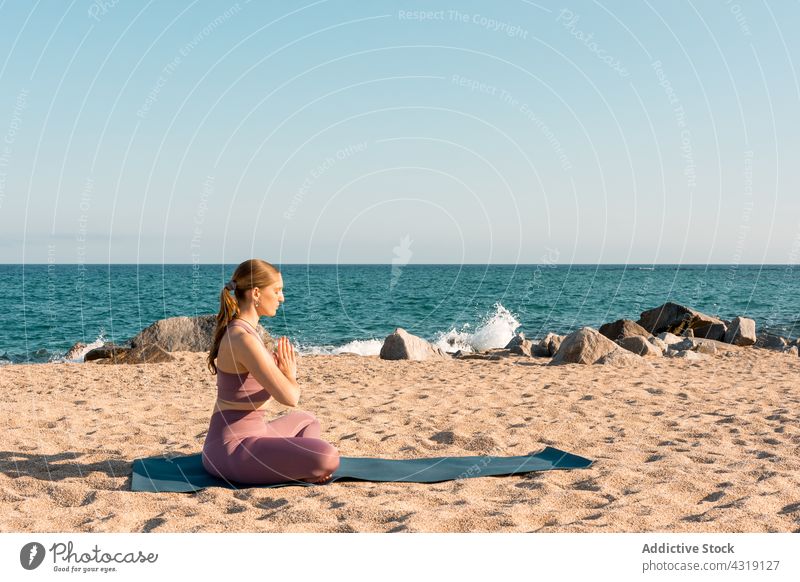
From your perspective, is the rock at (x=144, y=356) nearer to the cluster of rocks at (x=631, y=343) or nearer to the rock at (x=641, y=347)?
the cluster of rocks at (x=631, y=343)

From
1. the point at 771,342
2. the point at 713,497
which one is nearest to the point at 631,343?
the point at 771,342

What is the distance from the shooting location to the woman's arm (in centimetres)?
484

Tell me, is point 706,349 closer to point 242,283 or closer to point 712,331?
point 712,331

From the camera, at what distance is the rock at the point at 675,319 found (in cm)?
2083

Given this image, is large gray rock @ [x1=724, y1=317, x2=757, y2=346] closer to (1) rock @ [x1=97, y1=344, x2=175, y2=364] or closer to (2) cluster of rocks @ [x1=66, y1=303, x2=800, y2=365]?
(2) cluster of rocks @ [x1=66, y1=303, x2=800, y2=365]

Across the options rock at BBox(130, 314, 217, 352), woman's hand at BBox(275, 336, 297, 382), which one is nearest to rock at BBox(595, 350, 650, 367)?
rock at BBox(130, 314, 217, 352)

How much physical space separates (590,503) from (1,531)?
12.4ft

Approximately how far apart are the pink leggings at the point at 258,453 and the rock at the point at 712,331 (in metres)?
17.2

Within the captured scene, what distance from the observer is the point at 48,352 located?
20344 millimetres

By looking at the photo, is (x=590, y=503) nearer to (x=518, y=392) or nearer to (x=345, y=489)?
(x=345, y=489)

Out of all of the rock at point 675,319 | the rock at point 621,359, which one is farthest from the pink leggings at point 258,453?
the rock at point 675,319

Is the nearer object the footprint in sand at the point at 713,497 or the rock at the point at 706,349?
the footprint in sand at the point at 713,497

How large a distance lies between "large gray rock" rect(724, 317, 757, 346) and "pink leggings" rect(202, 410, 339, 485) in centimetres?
1623

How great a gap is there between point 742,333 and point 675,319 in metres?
3.14
